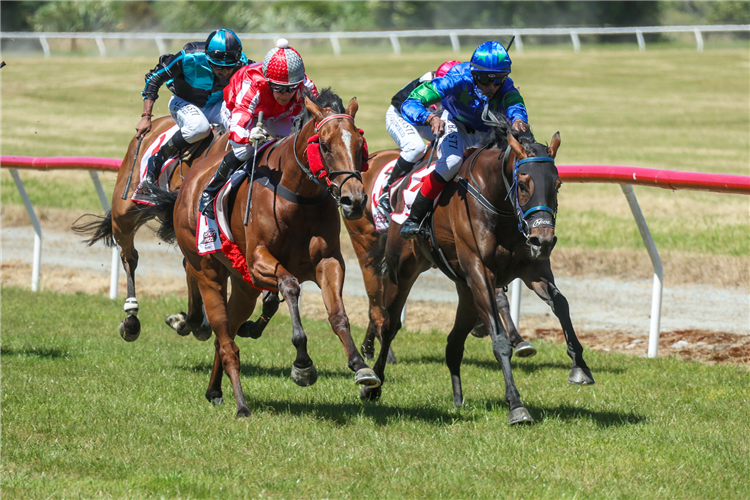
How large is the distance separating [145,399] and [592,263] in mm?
7324

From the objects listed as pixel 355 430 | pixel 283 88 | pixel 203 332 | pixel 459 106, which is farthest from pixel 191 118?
pixel 355 430

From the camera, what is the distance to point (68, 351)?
8.23 metres

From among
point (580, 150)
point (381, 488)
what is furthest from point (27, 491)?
point (580, 150)

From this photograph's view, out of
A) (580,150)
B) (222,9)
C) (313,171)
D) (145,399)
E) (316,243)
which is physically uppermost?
(313,171)

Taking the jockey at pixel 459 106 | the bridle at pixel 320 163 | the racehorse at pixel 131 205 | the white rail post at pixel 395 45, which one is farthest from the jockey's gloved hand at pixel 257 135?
the white rail post at pixel 395 45

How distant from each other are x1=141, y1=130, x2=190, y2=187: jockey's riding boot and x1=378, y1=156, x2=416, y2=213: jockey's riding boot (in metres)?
1.91

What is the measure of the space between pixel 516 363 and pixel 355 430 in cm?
293

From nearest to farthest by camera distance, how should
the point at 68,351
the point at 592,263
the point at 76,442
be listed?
the point at 76,442, the point at 68,351, the point at 592,263

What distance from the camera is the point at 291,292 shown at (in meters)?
5.90

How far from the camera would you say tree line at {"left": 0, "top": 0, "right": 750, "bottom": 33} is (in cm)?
4253

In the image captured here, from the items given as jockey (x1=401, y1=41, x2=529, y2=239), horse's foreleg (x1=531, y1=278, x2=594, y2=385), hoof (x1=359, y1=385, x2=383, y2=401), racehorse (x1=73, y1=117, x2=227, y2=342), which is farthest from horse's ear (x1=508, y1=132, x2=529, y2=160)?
racehorse (x1=73, y1=117, x2=227, y2=342)

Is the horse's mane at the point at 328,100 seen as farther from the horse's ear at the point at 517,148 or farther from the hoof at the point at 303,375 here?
the hoof at the point at 303,375

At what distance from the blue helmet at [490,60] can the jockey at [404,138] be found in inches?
38.1

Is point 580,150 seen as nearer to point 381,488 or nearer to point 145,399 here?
point 145,399
